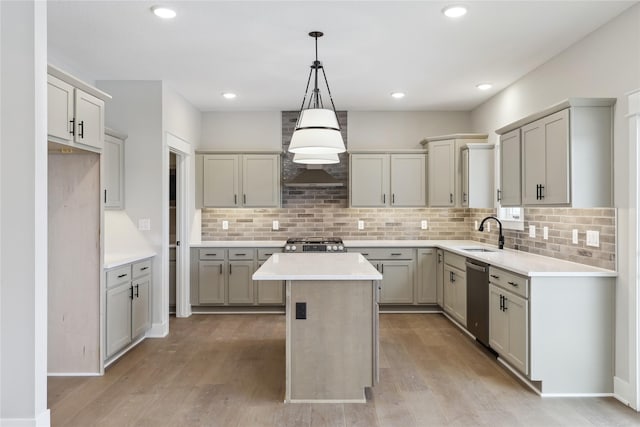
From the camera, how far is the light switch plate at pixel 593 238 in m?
3.46

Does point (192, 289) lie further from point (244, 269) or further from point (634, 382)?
point (634, 382)

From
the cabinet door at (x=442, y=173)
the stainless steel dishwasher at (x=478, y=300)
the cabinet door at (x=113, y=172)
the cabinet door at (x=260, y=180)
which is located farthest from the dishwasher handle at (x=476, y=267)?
the cabinet door at (x=113, y=172)

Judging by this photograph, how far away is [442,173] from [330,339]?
341cm

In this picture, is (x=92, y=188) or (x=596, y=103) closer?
(x=596, y=103)

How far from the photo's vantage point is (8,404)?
2670 millimetres

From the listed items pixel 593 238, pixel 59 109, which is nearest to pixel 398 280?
pixel 593 238

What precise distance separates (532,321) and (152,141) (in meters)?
3.91

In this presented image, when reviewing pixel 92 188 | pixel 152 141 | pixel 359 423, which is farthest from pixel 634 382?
pixel 152 141

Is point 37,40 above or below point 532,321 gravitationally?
above

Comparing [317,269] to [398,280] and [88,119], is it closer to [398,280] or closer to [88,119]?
[88,119]

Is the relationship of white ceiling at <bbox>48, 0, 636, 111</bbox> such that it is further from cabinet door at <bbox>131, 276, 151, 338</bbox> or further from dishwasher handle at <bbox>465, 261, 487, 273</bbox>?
cabinet door at <bbox>131, 276, 151, 338</bbox>

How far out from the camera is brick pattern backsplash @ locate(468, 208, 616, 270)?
131 inches

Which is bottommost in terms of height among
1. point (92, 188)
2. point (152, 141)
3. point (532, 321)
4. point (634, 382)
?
point (634, 382)

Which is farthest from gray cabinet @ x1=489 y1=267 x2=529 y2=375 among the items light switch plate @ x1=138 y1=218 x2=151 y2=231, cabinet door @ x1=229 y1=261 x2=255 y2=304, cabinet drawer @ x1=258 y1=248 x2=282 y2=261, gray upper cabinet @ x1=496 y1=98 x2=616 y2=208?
light switch plate @ x1=138 y1=218 x2=151 y2=231
